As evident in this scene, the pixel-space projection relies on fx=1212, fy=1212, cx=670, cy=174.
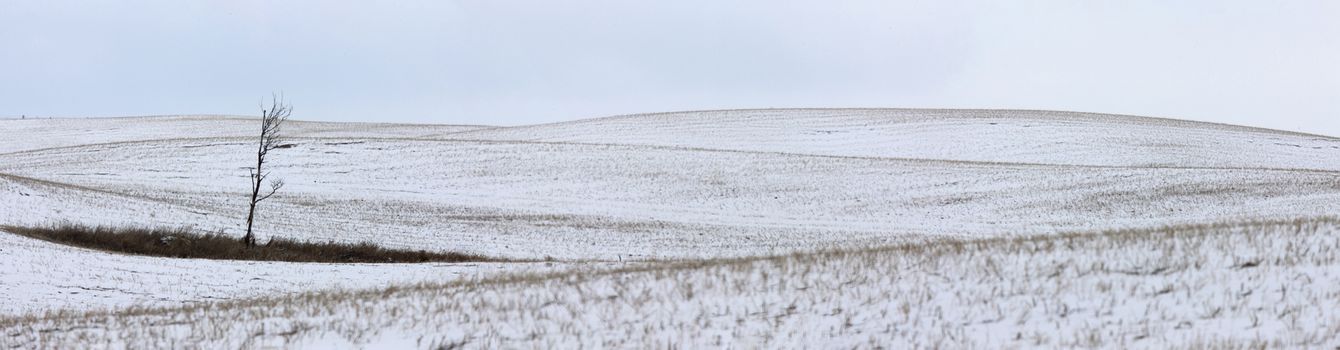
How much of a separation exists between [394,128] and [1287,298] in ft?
274

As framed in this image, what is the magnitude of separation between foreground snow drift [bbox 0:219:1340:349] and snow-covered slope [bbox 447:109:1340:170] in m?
39.5

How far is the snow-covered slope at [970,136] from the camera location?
52.4m

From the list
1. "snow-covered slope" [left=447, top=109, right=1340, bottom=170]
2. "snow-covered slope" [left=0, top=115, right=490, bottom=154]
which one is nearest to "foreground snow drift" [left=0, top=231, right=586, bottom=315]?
"snow-covered slope" [left=447, top=109, right=1340, bottom=170]

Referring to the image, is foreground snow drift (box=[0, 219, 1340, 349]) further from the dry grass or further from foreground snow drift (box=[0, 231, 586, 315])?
the dry grass

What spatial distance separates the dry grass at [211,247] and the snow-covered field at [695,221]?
115cm

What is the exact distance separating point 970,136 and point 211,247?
4006 cm

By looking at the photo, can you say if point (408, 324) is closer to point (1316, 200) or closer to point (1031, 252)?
point (1031, 252)

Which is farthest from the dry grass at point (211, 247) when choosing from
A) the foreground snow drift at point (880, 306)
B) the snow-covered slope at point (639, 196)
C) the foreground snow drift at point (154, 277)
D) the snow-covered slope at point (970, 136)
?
the snow-covered slope at point (970, 136)

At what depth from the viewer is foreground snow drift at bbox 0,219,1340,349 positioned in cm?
912

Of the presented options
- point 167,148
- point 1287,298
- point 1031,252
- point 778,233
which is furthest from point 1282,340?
point 167,148

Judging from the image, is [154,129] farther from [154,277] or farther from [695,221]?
[154,277]

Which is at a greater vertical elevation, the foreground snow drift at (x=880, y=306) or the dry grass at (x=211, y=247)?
the foreground snow drift at (x=880, y=306)

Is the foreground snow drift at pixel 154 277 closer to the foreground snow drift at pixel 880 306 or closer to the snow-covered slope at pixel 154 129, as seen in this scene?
the foreground snow drift at pixel 880 306

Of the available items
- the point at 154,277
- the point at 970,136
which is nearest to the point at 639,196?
the point at 154,277
